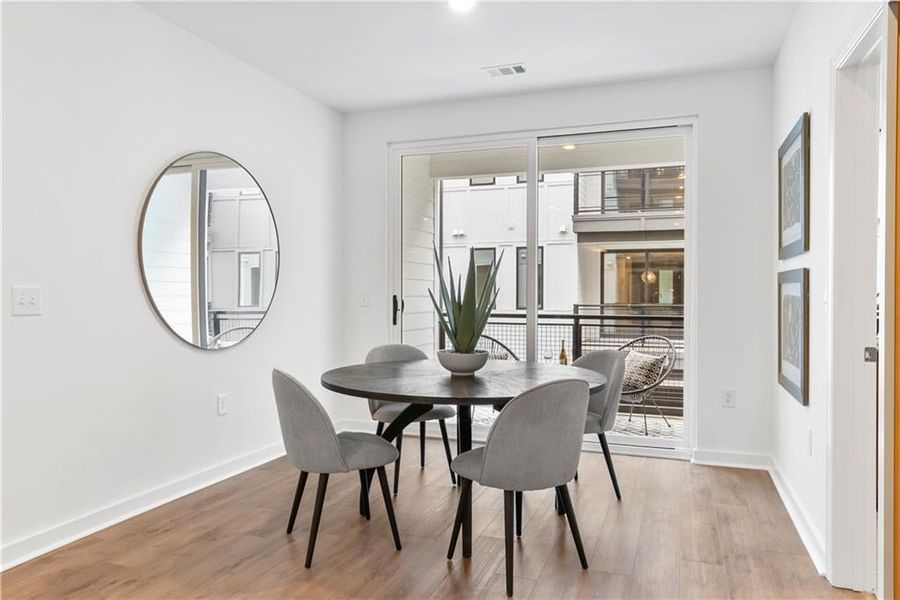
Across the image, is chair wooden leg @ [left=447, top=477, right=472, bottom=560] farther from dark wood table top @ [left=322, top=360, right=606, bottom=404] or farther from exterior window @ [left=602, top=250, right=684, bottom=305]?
exterior window @ [left=602, top=250, right=684, bottom=305]

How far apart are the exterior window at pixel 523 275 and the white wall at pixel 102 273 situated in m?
1.76

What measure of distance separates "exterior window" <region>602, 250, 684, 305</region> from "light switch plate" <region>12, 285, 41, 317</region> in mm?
3221

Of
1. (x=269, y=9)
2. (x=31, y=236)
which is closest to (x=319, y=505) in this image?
(x=31, y=236)

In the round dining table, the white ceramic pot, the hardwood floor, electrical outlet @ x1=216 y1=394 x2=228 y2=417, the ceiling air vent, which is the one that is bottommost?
the hardwood floor

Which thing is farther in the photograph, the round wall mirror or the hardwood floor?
the round wall mirror

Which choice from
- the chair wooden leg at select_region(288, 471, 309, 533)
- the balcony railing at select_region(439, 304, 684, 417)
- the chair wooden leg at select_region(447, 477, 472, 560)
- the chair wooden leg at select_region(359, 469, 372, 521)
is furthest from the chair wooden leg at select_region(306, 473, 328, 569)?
the balcony railing at select_region(439, 304, 684, 417)

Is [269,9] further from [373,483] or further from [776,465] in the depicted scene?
[776,465]

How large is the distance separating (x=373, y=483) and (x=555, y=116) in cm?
266

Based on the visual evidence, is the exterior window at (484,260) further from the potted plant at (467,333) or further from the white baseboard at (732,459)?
the white baseboard at (732,459)

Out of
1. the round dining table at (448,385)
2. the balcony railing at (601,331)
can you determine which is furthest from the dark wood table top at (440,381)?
the balcony railing at (601,331)

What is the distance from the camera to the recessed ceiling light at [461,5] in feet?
9.49

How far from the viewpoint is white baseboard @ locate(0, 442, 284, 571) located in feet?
8.00

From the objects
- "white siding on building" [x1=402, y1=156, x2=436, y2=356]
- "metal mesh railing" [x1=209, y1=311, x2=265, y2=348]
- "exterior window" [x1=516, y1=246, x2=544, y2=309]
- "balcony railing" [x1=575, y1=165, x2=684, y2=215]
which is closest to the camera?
"metal mesh railing" [x1=209, y1=311, x2=265, y2=348]

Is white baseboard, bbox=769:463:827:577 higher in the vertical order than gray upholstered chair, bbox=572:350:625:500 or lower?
lower
